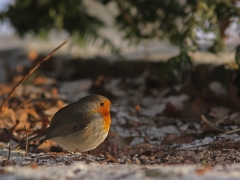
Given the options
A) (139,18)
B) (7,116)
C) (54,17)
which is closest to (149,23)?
(139,18)

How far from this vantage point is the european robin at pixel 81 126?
344cm

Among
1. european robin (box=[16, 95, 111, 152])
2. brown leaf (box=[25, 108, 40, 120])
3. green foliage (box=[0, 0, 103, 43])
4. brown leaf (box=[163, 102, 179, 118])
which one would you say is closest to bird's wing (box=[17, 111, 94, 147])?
european robin (box=[16, 95, 111, 152])

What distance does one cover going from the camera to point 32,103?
4.80 m

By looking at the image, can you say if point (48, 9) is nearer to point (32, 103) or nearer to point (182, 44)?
point (32, 103)

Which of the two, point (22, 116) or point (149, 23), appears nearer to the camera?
point (22, 116)

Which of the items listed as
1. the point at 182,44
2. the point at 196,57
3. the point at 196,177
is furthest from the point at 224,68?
the point at 196,177

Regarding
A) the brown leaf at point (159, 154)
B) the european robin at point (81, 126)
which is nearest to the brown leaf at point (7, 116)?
the european robin at point (81, 126)

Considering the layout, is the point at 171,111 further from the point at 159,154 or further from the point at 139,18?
the point at 159,154

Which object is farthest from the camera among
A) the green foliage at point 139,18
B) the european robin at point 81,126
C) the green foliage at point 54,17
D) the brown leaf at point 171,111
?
the green foliage at point 54,17

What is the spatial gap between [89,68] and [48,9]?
1.15m

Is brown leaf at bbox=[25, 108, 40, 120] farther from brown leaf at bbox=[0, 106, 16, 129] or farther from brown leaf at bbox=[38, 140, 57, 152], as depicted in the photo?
brown leaf at bbox=[38, 140, 57, 152]

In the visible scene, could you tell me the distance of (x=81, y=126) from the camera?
3.50 meters

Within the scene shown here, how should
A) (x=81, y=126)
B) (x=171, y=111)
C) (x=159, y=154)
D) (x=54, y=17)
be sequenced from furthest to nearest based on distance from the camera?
(x=54, y=17) → (x=171, y=111) → (x=81, y=126) → (x=159, y=154)

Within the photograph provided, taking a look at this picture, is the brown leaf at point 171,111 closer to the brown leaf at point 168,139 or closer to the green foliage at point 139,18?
the green foliage at point 139,18
